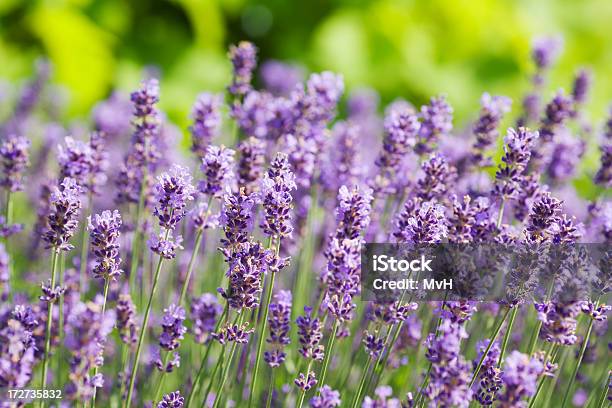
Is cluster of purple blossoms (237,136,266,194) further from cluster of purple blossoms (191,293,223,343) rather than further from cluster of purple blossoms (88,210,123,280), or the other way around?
cluster of purple blossoms (88,210,123,280)

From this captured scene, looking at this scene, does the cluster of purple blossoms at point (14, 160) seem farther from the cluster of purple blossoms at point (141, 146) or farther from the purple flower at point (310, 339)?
the purple flower at point (310, 339)

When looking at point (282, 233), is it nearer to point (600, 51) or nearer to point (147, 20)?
point (147, 20)

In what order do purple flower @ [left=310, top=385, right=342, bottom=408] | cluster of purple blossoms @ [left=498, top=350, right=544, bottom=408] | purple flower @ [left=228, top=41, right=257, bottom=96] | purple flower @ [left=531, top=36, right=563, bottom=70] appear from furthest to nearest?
purple flower @ [left=531, top=36, right=563, bottom=70]
purple flower @ [left=228, top=41, right=257, bottom=96]
purple flower @ [left=310, top=385, right=342, bottom=408]
cluster of purple blossoms @ [left=498, top=350, right=544, bottom=408]

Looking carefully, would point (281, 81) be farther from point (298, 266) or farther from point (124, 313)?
point (124, 313)

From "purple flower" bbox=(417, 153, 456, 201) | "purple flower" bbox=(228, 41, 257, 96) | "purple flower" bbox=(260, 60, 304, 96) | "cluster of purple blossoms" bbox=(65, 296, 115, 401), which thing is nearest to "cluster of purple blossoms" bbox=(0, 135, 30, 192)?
"purple flower" bbox=(228, 41, 257, 96)

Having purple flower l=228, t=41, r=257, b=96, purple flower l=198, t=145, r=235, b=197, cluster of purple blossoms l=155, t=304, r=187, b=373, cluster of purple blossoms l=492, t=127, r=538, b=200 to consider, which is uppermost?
purple flower l=228, t=41, r=257, b=96

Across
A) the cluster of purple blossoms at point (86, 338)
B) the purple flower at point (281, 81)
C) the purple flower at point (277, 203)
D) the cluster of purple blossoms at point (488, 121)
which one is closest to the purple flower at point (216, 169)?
Result: the purple flower at point (277, 203)

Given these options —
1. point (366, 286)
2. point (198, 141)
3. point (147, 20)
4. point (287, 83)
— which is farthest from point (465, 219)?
point (147, 20)

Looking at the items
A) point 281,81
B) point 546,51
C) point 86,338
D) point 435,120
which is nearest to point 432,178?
point 435,120
